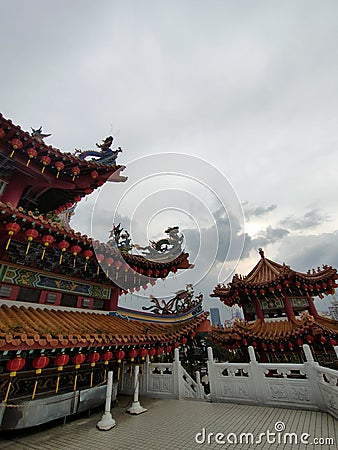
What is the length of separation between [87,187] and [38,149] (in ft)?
5.98

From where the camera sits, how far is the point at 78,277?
6875mm

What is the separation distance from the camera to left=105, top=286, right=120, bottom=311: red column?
24.8ft

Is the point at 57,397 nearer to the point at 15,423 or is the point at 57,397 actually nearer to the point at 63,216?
the point at 15,423

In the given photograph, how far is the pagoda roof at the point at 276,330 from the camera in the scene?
8.20m

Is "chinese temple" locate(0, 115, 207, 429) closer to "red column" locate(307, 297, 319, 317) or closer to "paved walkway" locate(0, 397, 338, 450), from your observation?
"paved walkway" locate(0, 397, 338, 450)

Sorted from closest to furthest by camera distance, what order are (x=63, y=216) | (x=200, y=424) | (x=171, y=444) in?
(x=171, y=444), (x=200, y=424), (x=63, y=216)

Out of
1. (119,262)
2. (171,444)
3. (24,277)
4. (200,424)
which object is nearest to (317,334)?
(200,424)

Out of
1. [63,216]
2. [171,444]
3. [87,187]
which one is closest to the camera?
[171,444]

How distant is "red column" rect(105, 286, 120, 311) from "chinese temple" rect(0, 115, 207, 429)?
Answer: 0.11ft

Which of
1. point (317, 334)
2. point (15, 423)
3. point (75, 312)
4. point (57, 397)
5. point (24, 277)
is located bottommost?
point (15, 423)

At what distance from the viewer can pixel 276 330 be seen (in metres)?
9.41

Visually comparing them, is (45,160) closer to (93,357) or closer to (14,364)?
(14,364)

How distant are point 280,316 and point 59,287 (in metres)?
9.87

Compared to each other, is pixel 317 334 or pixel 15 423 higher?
pixel 317 334
